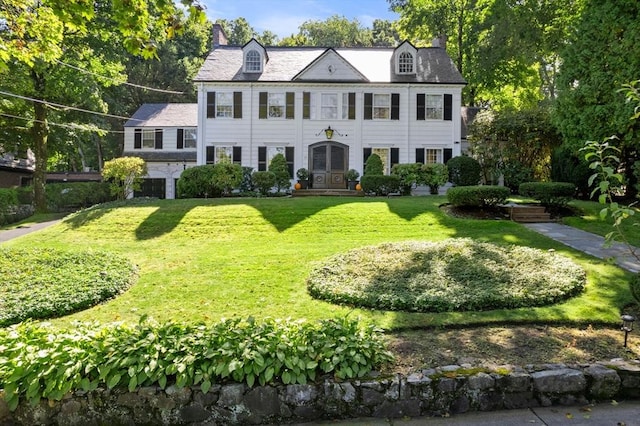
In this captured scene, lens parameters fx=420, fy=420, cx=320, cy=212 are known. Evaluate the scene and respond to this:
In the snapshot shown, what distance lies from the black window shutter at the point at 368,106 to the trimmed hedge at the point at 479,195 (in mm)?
9067

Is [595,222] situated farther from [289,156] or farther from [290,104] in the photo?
[290,104]

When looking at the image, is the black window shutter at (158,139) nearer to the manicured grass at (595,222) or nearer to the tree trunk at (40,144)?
the tree trunk at (40,144)

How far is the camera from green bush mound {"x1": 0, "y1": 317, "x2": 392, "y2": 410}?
3.51m

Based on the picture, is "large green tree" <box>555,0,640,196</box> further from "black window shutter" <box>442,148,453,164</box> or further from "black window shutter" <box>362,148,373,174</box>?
"black window shutter" <box>362,148,373,174</box>

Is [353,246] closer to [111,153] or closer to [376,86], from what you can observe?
[376,86]

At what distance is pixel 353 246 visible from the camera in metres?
9.86

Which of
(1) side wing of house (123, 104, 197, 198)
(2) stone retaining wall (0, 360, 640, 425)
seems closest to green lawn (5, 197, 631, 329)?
(2) stone retaining wall (0, 360, 640, 425)

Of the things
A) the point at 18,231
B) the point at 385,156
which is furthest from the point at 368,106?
the point at 18,231

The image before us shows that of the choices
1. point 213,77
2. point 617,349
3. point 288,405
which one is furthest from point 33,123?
point 617,349

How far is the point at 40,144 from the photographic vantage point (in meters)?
20.3

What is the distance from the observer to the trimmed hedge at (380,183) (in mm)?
17922

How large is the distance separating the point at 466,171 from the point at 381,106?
17.3 ft

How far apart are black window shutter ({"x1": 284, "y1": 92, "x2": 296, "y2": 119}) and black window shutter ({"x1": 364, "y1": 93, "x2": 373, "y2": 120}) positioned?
3.53 meters

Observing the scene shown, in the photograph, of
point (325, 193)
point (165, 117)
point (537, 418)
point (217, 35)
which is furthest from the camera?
point (165, 117)
